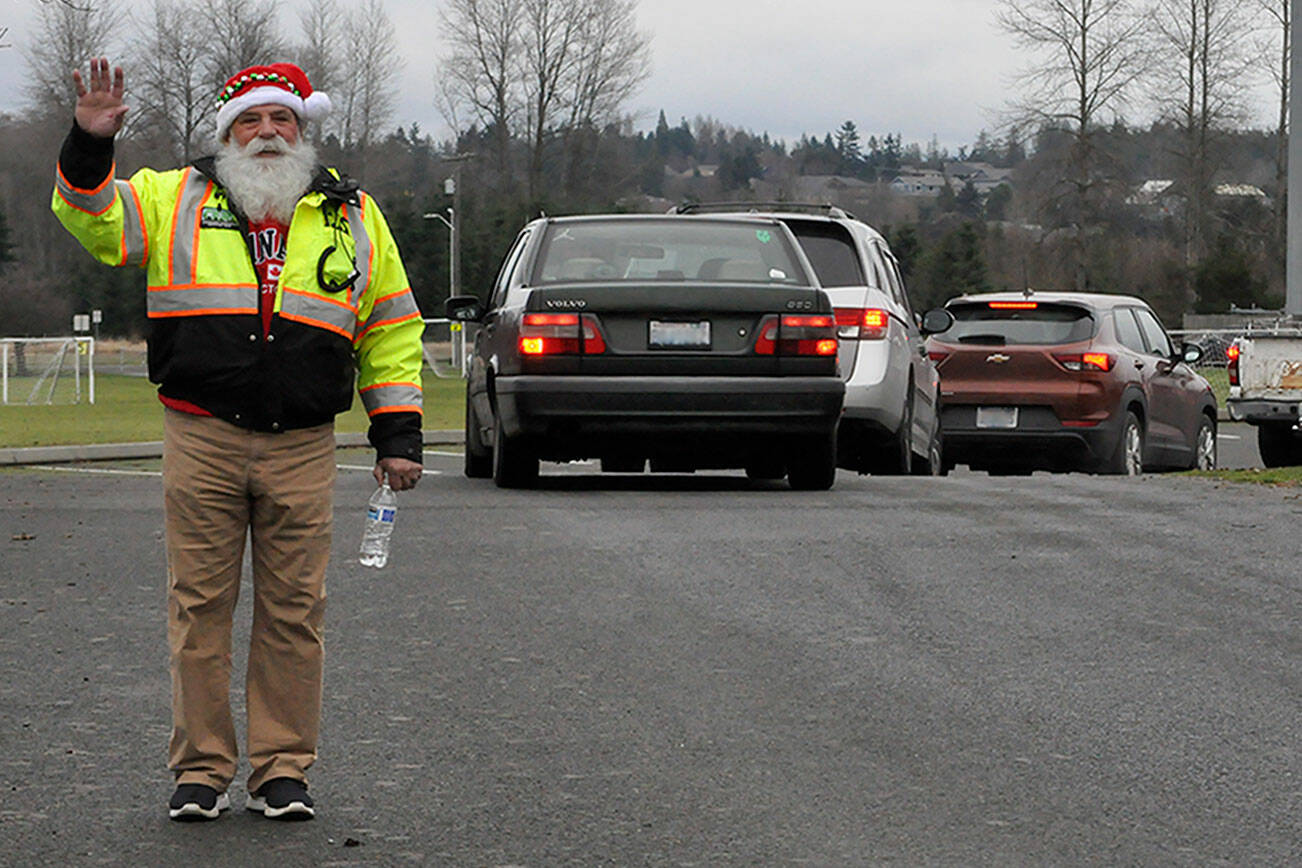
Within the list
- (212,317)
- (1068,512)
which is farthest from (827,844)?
(1068,512)

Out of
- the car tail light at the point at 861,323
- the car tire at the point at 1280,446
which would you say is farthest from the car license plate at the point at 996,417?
the car tire at the point at 1280,446

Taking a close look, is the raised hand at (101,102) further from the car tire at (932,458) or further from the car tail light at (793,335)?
the car tire at (932,458)

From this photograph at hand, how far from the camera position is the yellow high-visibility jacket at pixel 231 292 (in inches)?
200

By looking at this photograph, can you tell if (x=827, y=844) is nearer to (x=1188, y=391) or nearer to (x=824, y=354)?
(x=824, y=354)

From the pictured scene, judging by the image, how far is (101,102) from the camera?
194 inches

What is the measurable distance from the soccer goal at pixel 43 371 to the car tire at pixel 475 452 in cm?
2686

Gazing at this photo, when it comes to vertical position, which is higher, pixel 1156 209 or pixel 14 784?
pixel 1156 209

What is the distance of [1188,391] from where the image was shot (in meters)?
18.7

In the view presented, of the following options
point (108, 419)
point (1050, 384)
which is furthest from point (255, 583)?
point (108, 419)

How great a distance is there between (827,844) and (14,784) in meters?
2.08

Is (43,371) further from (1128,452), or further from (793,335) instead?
(793,335)

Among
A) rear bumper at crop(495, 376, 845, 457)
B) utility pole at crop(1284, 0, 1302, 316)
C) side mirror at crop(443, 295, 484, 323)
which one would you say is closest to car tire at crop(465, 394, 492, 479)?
side mirror at crop(443, 295, 484, 323)

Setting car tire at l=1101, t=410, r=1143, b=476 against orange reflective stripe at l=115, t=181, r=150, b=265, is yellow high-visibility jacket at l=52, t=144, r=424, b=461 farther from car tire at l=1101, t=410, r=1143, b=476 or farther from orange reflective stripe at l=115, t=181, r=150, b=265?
car tire at l=1101, t=410, r=1143, b=476

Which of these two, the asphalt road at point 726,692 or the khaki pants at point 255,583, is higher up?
the khaki pants at point 255,583
